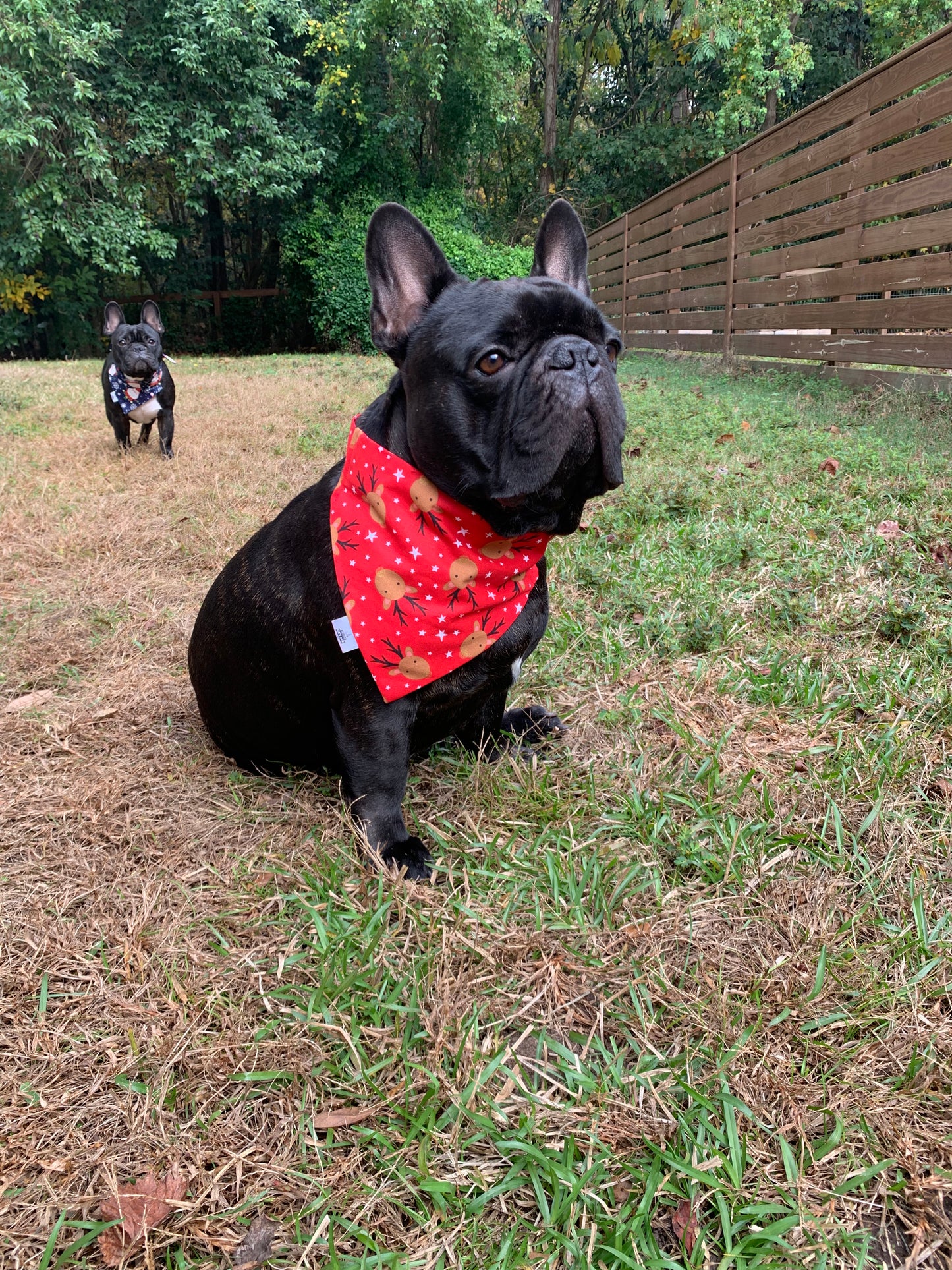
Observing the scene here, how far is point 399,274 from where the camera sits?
76.8 inches

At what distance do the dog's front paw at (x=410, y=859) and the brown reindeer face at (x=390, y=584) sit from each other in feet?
2.01

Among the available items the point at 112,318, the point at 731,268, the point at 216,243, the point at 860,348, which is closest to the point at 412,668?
the point at 860,348

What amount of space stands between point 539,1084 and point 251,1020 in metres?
0.55

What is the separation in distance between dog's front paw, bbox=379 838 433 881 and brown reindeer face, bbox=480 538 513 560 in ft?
2.38

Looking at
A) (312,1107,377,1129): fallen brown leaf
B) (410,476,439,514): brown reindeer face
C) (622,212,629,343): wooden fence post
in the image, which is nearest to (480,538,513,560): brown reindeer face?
(410,476,439,514): brown reindeer face

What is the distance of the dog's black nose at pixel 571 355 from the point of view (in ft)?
5.72

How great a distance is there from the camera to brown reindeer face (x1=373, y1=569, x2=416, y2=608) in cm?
192

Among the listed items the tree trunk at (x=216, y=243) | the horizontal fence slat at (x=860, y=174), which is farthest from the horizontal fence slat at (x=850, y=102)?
the tree trunk at (x=216, y=243)

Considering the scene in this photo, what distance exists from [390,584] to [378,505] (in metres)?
0.19

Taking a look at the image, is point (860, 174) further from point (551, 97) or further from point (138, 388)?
point (551, 97)

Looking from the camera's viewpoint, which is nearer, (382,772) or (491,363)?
(491,363)

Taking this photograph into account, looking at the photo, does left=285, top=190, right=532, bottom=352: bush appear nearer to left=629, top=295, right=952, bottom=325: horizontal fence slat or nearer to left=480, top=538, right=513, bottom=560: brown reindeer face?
left=629, top=295, right=952, bottom=325: horizontal fence slat

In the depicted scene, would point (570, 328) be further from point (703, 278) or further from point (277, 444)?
point (703, 278)

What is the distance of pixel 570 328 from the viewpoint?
1.90m
